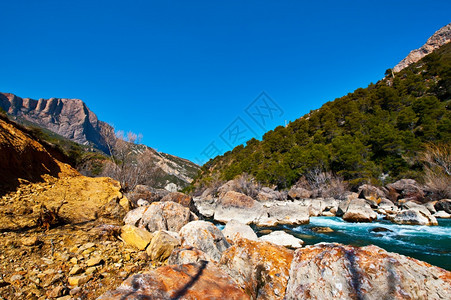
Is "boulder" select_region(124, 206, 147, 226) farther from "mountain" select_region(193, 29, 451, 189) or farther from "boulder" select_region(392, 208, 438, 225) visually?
"mountain" select_region(193, 29, 451, 189)

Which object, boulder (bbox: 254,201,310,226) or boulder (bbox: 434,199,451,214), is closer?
boulder (bbox: 434,199,451,214)

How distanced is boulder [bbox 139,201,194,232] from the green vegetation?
3061 centimetres

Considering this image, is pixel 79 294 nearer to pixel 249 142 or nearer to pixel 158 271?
pixel 158 271

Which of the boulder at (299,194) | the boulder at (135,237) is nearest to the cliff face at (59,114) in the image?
the boulder at (299,194)

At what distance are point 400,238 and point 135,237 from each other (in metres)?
14.3

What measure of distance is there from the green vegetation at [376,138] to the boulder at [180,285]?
107 ft

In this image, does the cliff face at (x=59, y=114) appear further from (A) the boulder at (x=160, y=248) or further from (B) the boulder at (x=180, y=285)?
(B) the boulder at (x=180, y=285)

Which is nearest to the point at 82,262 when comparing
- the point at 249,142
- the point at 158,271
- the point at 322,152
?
the point at 158,271

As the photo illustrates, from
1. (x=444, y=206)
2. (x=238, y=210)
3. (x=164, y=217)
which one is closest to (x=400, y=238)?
(x=444, y=206)

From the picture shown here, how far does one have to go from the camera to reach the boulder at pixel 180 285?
7.61ft

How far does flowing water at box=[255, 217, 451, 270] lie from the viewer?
8.84 m

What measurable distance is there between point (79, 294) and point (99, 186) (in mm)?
5745

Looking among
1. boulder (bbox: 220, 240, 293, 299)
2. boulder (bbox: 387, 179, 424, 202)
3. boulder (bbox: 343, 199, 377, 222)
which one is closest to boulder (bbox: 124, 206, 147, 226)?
boulder (bbox: 220, 240, 293, 299)

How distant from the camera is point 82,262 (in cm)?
364
